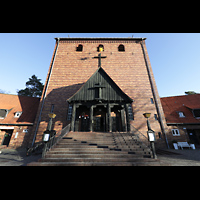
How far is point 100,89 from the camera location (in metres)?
10.7

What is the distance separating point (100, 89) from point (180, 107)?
13383 mm

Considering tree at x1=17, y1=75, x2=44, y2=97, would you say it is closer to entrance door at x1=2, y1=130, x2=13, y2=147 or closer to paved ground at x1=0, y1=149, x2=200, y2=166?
entrance door at x1=2, y1=130, x2=13, y2=147

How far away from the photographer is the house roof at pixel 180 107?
42.7ft

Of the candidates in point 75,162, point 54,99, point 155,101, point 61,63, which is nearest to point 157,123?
point 155,101

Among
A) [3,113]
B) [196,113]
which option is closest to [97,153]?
[3,113]

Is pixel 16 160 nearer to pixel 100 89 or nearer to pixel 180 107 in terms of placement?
pixel 100 89

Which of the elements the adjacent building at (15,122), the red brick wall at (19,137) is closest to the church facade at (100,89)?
the red brick wall at (19,137)

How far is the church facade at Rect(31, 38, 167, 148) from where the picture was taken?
10.6 meters

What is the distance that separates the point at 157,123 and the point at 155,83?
20.2 ft

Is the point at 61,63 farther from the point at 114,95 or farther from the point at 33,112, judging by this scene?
the point at 114,95

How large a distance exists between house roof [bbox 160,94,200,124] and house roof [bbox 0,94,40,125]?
19.6 meters

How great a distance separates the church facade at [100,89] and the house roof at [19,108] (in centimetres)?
218

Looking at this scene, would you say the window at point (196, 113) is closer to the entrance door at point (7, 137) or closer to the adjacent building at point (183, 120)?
the adjacent building at point (183, 120)

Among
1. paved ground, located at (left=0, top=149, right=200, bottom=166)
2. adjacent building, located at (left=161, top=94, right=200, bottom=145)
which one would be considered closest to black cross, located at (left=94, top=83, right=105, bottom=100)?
paved ground, located at (left=0, top=149, right=200, bottom=166)
